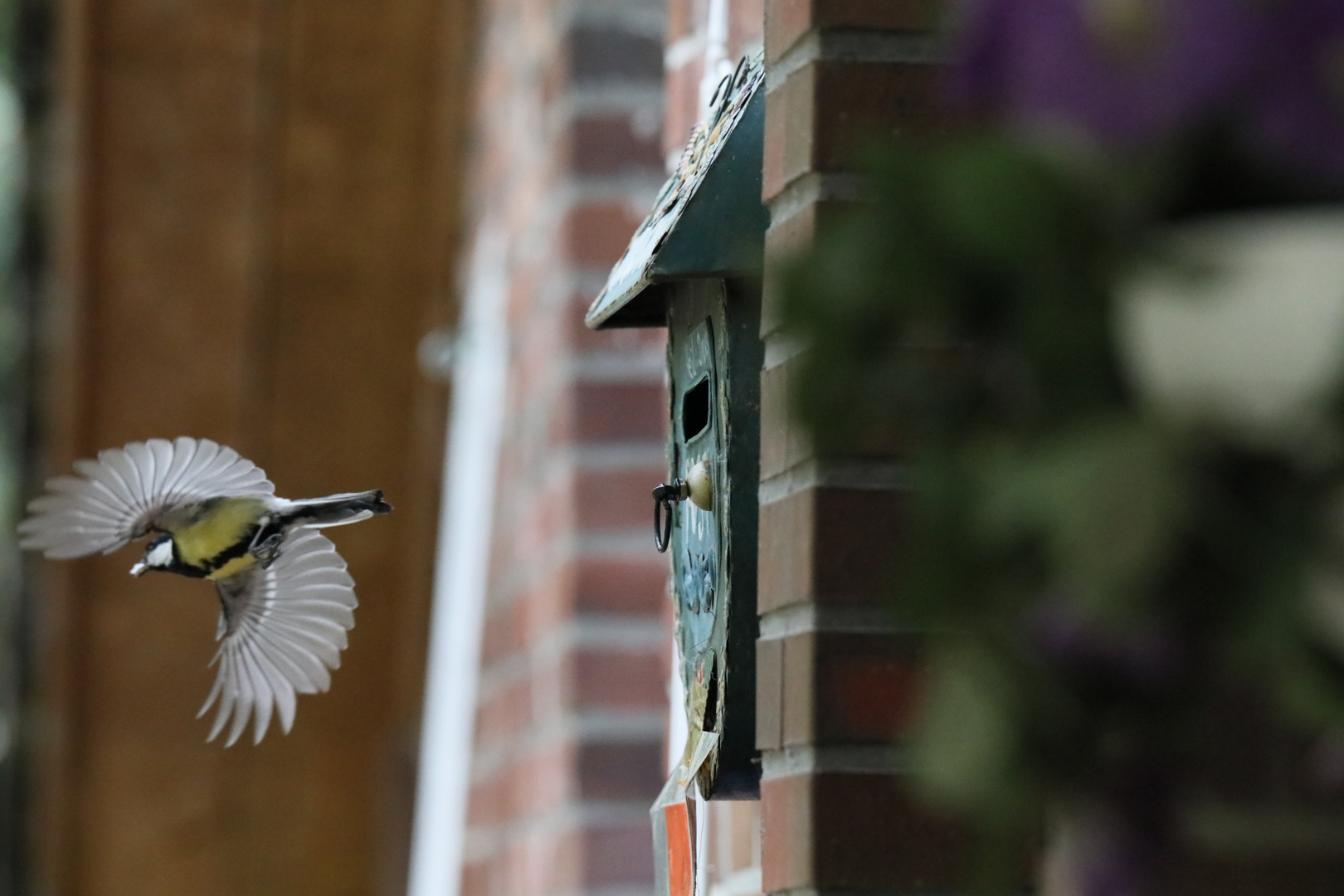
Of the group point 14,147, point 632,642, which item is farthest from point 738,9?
point 14,147

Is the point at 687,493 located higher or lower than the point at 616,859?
higher

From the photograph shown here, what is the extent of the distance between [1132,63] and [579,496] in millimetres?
1182

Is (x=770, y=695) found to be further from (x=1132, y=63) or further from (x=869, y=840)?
(x=1132, y=63)

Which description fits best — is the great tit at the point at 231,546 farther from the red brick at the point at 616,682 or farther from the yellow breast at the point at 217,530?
the red brick at the point at 616,682

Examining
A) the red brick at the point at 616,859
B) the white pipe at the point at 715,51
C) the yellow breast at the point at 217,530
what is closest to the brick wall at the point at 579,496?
the red brick at the point at 616,859

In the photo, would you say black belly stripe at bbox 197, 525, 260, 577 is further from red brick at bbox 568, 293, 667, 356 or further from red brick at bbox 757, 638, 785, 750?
red brick at bbox 568, 293, 667, 356

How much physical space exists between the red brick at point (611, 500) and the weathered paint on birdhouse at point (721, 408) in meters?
0.59

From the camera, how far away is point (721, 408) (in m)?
0.76

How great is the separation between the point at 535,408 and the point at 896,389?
1.32m

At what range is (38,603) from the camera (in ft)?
6.91

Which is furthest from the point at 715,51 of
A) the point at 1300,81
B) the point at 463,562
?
the point at 1300,81

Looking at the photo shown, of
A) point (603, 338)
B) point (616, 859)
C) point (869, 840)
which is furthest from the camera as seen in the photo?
point (603, 338)

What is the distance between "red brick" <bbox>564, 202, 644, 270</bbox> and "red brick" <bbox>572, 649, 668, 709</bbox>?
0.98 feet

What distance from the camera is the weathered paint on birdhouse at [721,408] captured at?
73 cm
